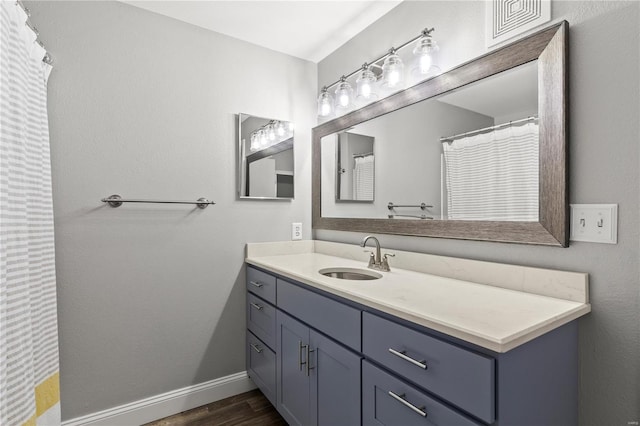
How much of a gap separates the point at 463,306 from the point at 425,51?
1.16 metres

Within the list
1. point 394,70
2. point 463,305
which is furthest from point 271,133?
point 463,305

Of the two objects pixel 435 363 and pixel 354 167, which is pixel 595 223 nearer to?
pixel 435 363

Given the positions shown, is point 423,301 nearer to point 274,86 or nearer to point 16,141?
point 16,141

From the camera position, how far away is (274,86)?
7.26 feet

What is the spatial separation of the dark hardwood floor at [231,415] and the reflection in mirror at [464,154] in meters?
1.29

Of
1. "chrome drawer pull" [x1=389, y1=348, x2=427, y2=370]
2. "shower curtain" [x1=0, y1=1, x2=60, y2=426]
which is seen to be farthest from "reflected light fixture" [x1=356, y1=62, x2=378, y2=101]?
"shower curtain" [x1=0, y1=1, x2=60, y2=426]

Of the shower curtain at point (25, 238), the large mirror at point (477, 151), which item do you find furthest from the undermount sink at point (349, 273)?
the shower curtain at point (25, 238)

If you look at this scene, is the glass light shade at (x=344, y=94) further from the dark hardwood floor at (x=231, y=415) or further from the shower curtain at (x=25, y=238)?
the dark hardwood floor at (x=231, y=415)

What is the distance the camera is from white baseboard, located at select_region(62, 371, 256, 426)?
5.46 feet

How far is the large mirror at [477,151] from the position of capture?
1.12 meters

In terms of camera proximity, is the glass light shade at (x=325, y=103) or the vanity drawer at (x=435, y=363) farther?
the glass light shade at (x=325, y=103)

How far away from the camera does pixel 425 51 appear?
1.49 metres

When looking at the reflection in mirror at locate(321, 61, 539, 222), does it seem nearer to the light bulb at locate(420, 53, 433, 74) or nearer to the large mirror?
the large mirror

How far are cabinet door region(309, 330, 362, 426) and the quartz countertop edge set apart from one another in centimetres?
23
